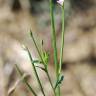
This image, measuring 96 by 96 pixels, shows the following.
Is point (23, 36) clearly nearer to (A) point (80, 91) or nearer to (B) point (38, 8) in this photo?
(B) point (38, 8)

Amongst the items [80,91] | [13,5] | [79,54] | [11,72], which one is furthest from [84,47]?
[11,72]

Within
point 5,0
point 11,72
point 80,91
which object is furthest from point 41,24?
point 11,72

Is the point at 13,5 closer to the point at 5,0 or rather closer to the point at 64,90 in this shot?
the point at 5,0

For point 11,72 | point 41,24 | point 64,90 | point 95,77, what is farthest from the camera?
point 41,24

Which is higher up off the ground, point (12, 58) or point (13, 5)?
point (12, 58)

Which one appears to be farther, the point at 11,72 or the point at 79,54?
the point at 79,54

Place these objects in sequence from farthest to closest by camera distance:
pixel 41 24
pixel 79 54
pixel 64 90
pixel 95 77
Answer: pixel 41 24
pixel 79 54
pixel 95 77
pixel 64 90
